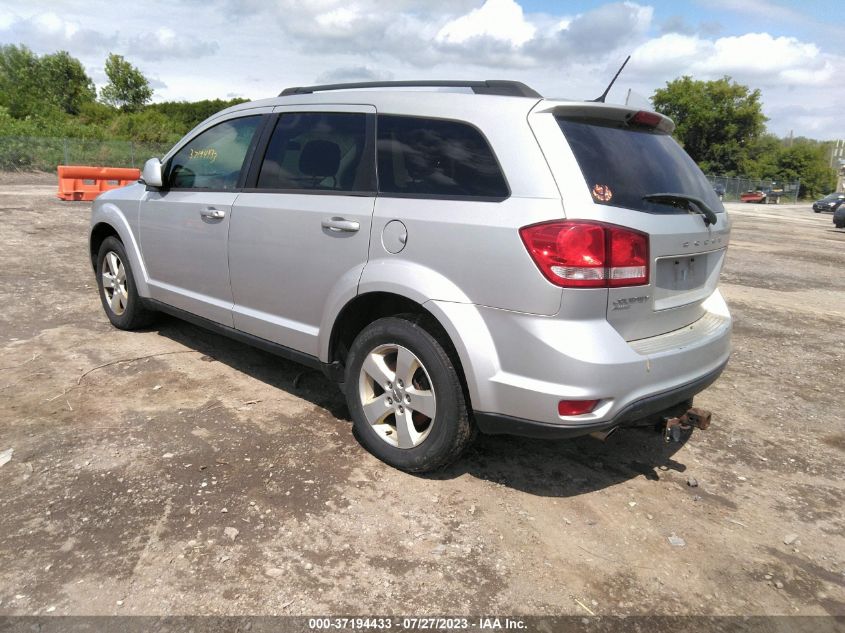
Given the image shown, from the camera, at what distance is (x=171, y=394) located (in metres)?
4.23

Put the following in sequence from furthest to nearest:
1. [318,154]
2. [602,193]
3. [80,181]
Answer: [80,181] < [318,154] < [602,193]

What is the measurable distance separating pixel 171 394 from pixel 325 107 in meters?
2.08

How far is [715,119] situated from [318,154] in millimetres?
64047

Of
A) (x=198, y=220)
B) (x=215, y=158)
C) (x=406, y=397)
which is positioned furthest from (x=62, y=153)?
(x=406, y=397)

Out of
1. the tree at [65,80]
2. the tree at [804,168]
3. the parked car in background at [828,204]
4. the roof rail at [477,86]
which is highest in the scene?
the tree at [65,80]

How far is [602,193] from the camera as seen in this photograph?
2789mm

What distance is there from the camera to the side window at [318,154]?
350 centimetres

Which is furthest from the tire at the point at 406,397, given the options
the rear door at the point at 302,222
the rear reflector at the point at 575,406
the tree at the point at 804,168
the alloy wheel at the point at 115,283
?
the tree at the point at 804,168

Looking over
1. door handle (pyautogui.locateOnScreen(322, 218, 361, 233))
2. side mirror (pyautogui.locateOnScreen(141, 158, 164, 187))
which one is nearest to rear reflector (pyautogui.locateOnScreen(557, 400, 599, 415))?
door handle (pyautogui.locateOnScreen(322, 218, 361, 233))

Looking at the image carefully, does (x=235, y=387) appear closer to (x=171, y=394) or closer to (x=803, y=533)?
(x=171, y=394)

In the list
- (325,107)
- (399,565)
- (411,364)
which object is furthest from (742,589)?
(325,107)

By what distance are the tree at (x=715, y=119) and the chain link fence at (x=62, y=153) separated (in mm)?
46800

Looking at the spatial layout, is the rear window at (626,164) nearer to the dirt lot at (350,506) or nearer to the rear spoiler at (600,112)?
the rear spoiler at (600,112)

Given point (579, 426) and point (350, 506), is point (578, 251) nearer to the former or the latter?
point (579, 426)
